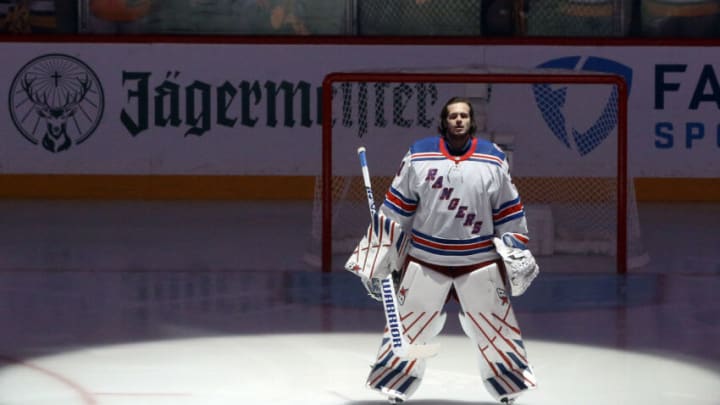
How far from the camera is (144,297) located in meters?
9.71

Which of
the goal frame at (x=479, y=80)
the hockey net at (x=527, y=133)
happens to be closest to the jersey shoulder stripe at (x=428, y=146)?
the goal frame at (x=479, y=80)

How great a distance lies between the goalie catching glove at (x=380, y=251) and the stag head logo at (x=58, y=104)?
31.9 feet

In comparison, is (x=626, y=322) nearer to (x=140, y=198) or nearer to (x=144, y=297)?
(x=144, y=297)

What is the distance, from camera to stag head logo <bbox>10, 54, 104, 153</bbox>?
15445 millimetres

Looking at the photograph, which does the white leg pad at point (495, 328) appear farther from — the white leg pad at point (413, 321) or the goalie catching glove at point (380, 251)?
the goalie catching glove at point (380, 251)

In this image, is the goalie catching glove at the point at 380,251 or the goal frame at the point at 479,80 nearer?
the goalie catching glove at the point at 380,251

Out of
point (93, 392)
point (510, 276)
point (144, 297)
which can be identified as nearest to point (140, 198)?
point (144, 297)

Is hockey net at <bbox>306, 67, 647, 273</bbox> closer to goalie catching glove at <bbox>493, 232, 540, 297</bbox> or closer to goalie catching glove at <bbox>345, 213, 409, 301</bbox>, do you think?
goalie catching glove at <bbox>345, 213, 409, 301</bbox>

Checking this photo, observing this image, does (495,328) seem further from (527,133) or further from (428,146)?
(527,133)

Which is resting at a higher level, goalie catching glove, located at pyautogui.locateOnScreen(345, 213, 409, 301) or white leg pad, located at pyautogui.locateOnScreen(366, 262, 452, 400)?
goalie catching glove, located at pyautogui.locateOnScreen(345, 213, 409, 301)

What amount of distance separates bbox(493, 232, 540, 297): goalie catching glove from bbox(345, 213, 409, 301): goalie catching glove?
1.35 feet

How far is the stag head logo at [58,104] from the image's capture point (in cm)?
1545

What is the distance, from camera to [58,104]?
15.4 m

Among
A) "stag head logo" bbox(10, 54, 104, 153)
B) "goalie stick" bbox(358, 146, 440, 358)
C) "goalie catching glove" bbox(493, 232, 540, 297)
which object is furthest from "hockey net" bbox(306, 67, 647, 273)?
"goalie catching glove" bbox(493, 232, 540, 297)
